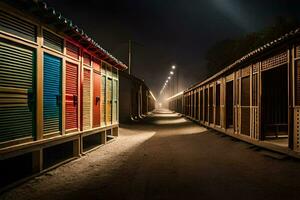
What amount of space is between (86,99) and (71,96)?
133 centimetres

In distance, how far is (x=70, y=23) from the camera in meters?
7.37

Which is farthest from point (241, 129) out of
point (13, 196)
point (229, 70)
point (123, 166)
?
point (13, 196)

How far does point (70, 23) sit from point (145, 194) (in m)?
5.14

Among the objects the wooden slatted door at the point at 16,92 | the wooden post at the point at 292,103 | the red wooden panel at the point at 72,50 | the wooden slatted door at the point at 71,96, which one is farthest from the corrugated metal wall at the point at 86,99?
the wooden post at the point at 292,103

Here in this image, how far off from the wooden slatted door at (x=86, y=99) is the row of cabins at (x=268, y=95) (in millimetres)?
6322

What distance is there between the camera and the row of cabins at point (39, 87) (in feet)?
17.6

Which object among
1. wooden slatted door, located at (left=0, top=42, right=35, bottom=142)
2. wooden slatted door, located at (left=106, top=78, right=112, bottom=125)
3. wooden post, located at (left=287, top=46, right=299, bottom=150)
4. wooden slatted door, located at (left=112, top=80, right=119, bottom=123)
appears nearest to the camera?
wooden slatted door, located at (left=0, top=42, right=35, bottom=142)

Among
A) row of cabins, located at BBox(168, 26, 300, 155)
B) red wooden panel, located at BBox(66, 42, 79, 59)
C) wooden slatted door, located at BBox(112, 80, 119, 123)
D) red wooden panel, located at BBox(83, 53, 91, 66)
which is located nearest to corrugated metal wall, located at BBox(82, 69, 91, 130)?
red wooden panel, located at BBox(83, 53, 91, 66)

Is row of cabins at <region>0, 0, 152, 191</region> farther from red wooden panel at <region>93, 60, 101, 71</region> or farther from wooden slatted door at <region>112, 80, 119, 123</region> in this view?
wooden slatted door at <region>112, 80, 119, 123</region>

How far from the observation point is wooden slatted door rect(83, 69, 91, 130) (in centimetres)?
938

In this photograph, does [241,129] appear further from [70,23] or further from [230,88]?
[70,23]

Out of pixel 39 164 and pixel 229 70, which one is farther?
pixel 229 70

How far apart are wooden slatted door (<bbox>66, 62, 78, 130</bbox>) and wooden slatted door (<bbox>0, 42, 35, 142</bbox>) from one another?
6.15 ft

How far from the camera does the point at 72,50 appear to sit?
837 cm
